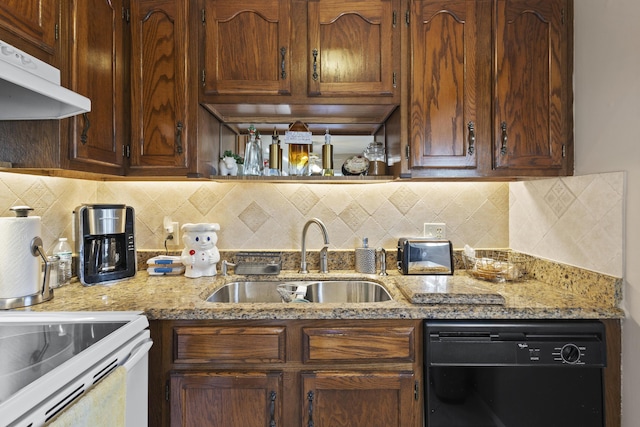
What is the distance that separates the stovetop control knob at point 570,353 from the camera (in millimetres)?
1268

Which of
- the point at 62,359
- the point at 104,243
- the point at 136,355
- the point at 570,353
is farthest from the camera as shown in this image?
the point at 104,243

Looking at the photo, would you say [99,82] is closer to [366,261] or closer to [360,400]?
[366,261]

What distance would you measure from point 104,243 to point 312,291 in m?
1.07

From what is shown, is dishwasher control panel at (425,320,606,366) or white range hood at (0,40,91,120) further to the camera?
dishwasher control panel at (425,320,606,366)

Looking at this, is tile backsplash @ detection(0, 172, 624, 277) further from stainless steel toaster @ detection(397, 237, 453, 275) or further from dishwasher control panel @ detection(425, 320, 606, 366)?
dishwasher control panel @ detection(425, 320, 606, 366)

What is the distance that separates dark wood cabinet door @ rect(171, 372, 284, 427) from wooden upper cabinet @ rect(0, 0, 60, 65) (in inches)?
49.8

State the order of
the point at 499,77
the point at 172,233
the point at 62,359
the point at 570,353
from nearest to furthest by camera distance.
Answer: the point at 62,359 < the point at 570,353 < the point at 499,77 < the point at 172,233

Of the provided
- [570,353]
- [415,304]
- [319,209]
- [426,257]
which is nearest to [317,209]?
[319,209]

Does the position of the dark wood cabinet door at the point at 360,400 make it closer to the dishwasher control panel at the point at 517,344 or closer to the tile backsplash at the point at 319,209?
the dishwasher control panel at the point at 517,344

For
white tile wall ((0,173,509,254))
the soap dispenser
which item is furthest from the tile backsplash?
the soap dispenser

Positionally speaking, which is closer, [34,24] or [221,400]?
[34,24]

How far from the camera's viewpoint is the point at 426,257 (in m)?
1.84

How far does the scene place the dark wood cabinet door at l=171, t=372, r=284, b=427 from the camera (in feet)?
4.24

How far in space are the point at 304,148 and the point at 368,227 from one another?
59cm
